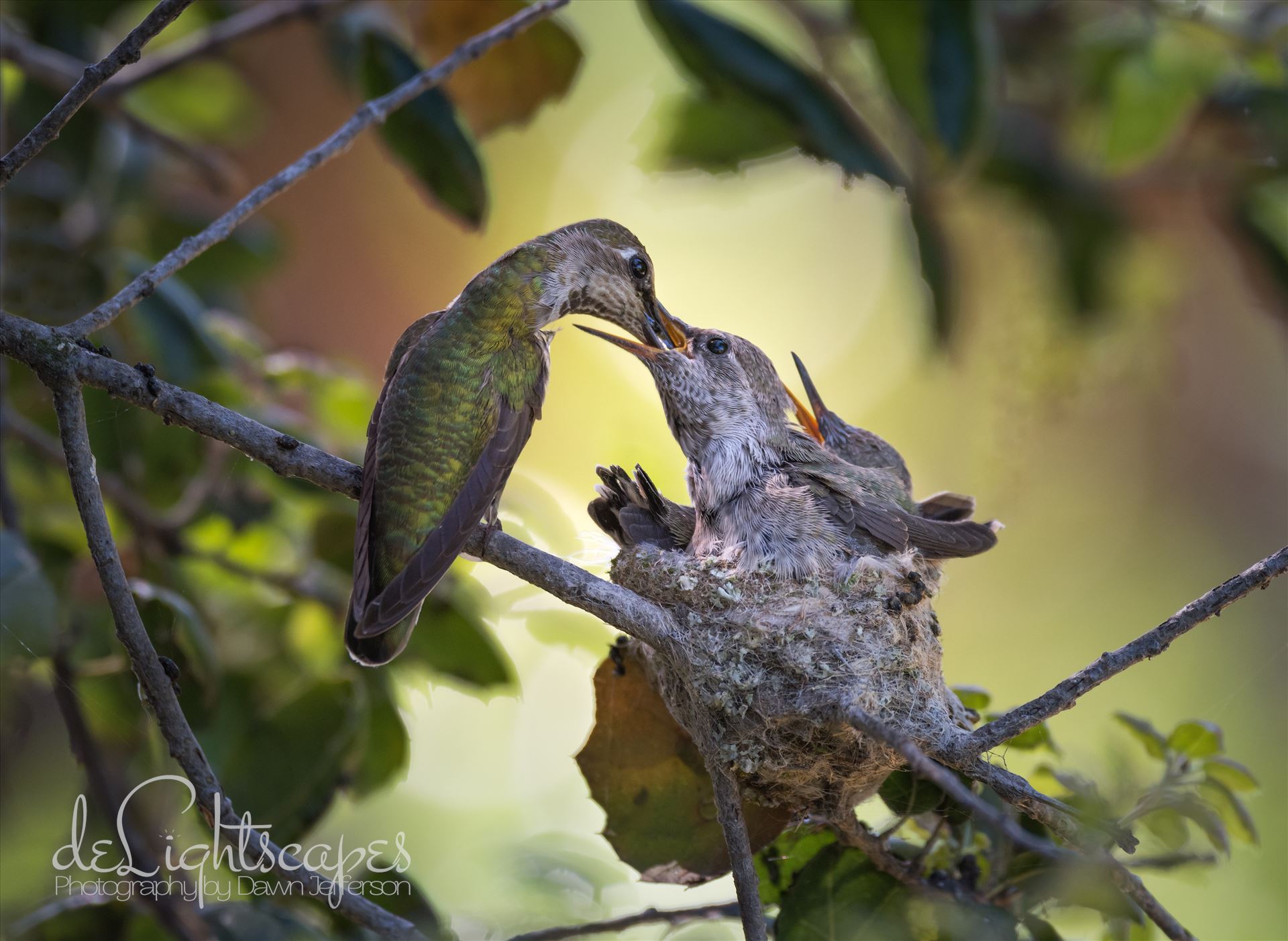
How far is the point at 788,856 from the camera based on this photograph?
157 centimetres

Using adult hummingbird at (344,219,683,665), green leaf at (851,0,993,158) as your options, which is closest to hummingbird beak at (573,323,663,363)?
adult hummingbird at (344,219,683,665)

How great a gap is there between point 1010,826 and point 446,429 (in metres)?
0.90

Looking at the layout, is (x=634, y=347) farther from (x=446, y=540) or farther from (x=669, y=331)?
(x=446, y=540)

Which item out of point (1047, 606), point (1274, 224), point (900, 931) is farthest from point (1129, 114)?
point (1047, 606)

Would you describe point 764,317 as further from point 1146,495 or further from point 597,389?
point 1146,495

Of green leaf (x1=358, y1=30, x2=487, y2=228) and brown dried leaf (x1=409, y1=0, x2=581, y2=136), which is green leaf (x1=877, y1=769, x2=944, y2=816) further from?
brown dried leaf (x1=409, y1=0, x2=581, y2=136)

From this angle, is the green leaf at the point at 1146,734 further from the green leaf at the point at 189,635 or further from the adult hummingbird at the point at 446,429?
the green leaf at the point at 189,635

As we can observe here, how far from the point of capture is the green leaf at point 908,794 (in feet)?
4.79

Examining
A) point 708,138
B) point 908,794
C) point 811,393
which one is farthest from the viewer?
point 708,138

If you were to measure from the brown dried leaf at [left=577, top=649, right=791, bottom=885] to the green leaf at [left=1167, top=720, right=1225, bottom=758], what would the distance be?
579mm

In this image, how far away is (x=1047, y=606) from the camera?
5.62m

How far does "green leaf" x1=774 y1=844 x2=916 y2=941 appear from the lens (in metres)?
1.42

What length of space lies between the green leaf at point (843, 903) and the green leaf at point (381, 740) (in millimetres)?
931

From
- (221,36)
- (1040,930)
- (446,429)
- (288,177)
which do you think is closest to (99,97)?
(221,36)
